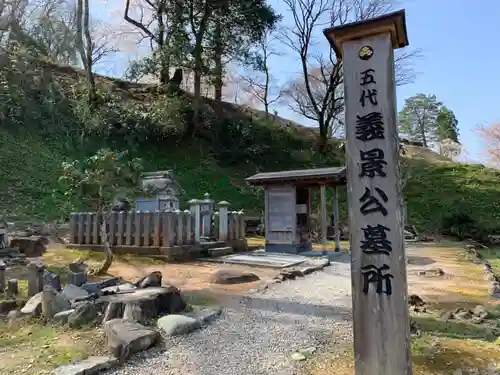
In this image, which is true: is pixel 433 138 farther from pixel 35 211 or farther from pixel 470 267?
pixel 35 211

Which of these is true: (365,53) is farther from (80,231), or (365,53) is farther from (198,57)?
(198,57)

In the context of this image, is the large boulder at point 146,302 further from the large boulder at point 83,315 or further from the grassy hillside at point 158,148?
the grassy hillside at point 158,148

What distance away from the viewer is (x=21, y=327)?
14.6ft

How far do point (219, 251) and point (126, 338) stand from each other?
7.55 meters

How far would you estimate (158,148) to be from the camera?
71.1 ft

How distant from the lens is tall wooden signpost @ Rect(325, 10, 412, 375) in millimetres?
3037

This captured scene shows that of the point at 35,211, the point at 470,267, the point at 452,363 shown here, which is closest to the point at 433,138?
the point at 470,267

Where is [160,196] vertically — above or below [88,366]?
above

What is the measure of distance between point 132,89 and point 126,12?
483cm

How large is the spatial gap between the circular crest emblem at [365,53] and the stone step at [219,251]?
8.37 m

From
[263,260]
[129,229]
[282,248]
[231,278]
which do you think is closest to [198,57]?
[282,248]

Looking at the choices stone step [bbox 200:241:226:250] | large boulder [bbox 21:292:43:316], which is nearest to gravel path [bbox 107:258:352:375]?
large boulder [bbox 21:292:43:316]

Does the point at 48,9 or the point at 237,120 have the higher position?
the point at 48,9

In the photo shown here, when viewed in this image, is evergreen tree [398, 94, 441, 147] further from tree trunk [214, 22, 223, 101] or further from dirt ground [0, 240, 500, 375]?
dirt ground [0, 240, 500, 375]
